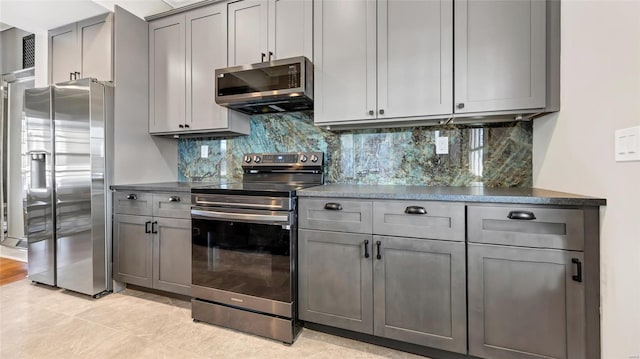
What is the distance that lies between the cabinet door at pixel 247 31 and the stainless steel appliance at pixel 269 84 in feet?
0.73

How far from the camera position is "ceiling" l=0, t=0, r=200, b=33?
2314 mm

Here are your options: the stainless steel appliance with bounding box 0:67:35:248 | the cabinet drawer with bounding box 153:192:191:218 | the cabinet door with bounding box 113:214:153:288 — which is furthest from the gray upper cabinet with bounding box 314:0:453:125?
the stainless steel appliance with bounding box 0:67:35:248

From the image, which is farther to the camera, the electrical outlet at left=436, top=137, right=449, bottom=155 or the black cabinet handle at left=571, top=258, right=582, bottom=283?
the electrical outlet at left=436, top=137, right=449, bottom=155

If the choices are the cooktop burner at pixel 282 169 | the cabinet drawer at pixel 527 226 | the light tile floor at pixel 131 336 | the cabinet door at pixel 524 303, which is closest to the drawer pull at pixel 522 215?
the cabinet drawer at pixel 527 226

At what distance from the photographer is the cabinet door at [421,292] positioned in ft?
4.80

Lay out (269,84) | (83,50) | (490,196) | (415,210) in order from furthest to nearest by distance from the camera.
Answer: (83,50) → (269,84) → (415,210) → (490,196)

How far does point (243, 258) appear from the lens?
185cm

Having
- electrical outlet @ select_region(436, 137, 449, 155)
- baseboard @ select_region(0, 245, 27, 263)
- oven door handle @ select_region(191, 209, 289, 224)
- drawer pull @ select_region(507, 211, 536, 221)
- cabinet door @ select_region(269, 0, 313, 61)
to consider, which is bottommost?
baseboard @ select_region(0, 245, 27, 263)

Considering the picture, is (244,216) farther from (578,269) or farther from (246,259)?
(578,269)

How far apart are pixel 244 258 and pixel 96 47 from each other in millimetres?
2360

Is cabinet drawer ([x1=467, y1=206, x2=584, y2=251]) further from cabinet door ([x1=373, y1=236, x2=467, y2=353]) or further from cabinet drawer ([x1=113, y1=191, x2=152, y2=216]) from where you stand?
cabinet drawer ([x1=113, y1=191, x2=152, y2=216])

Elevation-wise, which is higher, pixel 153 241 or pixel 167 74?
pixel 167 74

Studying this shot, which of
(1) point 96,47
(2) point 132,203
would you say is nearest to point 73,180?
(2) point 132,203

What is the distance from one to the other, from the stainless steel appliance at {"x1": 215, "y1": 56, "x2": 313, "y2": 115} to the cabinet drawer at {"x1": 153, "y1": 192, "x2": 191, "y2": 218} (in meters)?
0.81
